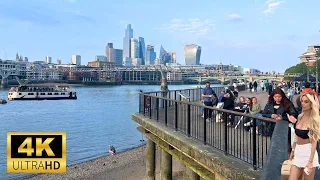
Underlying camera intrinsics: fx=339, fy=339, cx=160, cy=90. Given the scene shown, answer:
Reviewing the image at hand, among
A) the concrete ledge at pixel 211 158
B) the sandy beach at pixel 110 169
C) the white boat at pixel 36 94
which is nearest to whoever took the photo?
the concrete ledge at pixel 211 158

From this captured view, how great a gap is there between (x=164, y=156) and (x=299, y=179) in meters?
8.08

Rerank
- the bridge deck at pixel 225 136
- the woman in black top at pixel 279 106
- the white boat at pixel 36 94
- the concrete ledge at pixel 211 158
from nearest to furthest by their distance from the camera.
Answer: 1. the concrete ledge at pixel 211 158
2. the bridge deck at pixel 225 136
3. the woman in black top at pixel 279 106
4. the white boat at pixel 36 94

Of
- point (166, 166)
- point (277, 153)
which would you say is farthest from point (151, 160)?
point (277, 153)

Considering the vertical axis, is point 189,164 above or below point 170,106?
below

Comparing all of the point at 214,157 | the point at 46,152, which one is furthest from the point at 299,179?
the point at 46,152

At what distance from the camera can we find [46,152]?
8758 millimetres

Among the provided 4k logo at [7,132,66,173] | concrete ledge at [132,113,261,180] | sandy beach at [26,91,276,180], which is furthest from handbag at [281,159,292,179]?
sandy beach at [26,91,276,180]

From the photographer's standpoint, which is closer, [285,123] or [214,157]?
[285,123]

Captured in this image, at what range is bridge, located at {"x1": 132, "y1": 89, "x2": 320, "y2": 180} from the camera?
17.6 feet

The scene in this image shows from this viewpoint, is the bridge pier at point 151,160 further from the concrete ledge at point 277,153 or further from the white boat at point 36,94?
the white boat at point 36,94

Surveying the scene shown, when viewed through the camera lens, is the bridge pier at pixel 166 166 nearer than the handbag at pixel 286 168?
No

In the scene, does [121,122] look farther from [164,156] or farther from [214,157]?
[214,157]

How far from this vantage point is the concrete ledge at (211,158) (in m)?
6.18

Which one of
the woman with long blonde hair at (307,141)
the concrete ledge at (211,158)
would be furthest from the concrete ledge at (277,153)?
the concrete ledge at (211,158)
